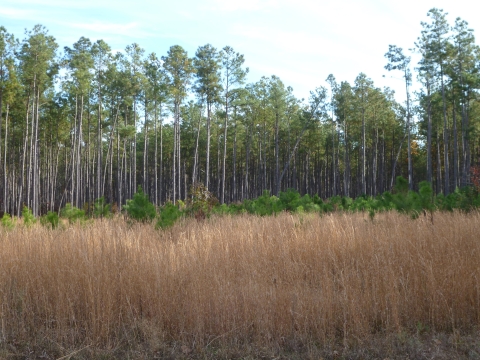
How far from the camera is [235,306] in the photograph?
4.10m

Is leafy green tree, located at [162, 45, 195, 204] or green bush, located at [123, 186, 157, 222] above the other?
leafy green tree, located at [162, 45, 195, 204]

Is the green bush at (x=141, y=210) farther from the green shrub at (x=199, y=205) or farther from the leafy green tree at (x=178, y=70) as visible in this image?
the leafy green tree at (x=178, y=70)

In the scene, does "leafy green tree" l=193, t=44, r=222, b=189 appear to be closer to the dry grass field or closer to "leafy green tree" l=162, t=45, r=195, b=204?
"leafy green tree" l=162, t=45, r=195, b=204

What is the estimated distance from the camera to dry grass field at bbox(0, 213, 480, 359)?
3.71 meters

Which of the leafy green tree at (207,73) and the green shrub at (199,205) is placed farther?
the leafy green tree at (207,73)

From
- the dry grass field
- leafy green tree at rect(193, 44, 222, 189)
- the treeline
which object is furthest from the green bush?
leafy green tree at rect(193, 44, 222, 189)

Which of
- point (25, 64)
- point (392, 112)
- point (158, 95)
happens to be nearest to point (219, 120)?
point (158, 95)

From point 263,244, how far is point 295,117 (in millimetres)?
38806

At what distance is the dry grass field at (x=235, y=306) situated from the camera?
3715 mm

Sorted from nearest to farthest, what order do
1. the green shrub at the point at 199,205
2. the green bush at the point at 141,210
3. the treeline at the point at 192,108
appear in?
1. the green bush at the point at 141,210
2. the green shrub at the point at 199,205
3. the treeline at the point at 192,108

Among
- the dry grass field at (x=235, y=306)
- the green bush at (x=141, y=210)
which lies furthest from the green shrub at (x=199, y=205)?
the dry grass field at (x=235, y=306)

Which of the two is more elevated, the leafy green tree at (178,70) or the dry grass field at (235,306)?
the leafy green tree at (178,70)

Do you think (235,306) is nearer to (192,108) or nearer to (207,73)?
(207,73)

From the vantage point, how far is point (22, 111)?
29.8 m
